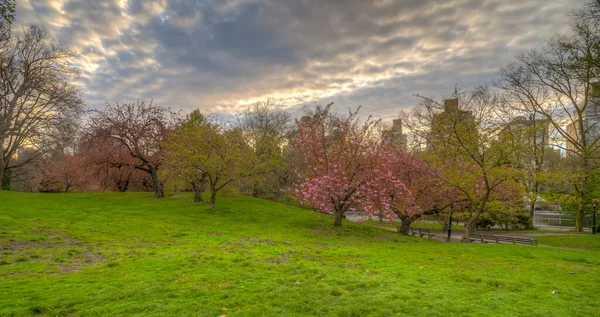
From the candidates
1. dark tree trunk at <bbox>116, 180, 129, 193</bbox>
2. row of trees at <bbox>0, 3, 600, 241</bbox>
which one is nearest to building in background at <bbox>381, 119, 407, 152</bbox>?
row of trees at <bbox>0, 3, 600, 241</bbox>

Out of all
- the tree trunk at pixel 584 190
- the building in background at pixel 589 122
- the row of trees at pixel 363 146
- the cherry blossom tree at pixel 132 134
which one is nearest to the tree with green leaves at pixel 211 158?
the row of trees at pixel 363 146

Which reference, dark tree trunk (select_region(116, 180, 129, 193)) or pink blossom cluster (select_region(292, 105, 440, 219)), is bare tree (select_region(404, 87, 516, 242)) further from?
dark tree trunk (select_region(116, 180, 129, 193))

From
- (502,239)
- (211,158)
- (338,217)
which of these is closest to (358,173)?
(338,217)

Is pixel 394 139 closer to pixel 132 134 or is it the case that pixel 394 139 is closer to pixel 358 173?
pixel 358 173

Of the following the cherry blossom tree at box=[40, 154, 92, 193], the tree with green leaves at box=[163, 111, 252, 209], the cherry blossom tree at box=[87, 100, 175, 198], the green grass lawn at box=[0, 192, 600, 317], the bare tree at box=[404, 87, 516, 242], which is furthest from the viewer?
the cherry blossom tree at box=[40, 154, 92, 193]

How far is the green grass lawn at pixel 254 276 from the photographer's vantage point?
5.67 meters

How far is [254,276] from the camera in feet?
25.3

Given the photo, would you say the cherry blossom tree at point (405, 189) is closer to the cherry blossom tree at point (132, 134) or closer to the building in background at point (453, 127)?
the building in background at point (453, 127)

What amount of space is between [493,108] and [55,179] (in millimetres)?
52589

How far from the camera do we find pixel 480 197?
19875 mm

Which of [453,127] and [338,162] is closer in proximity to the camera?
[453,127]

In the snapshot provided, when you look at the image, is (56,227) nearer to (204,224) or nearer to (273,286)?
(204,224)

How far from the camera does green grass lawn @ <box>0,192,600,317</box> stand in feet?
18.6

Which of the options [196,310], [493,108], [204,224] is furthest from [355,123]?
[493,108]
